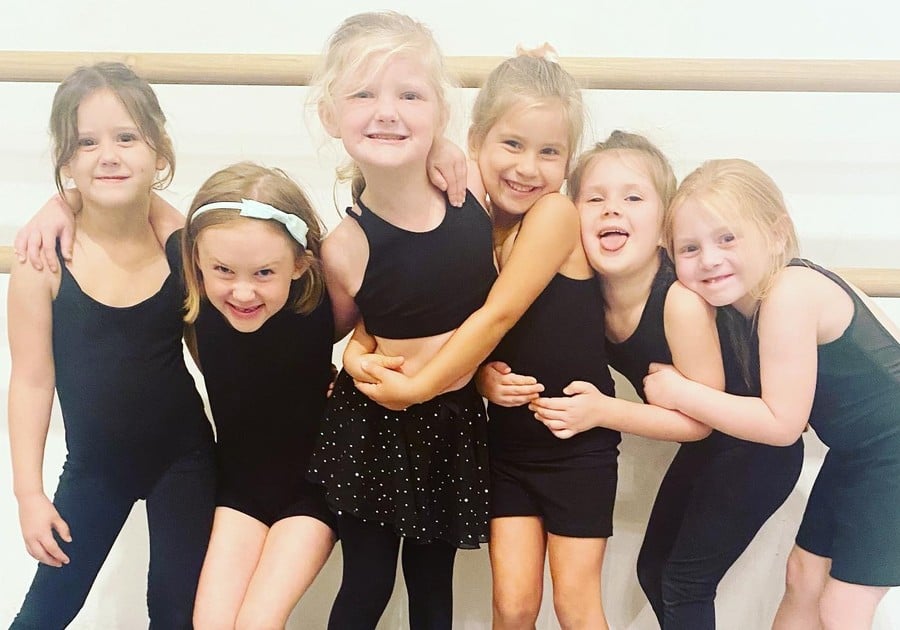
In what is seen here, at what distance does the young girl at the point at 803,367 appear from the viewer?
770 mm

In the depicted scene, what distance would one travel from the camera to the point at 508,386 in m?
0.83

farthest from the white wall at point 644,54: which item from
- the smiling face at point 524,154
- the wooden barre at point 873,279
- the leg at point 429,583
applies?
the leg at point 429,583

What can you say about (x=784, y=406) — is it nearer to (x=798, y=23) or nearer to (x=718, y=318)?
(x=718, y=318)

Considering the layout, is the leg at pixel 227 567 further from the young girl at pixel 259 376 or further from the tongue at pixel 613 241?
the tongue at pixel 613 241

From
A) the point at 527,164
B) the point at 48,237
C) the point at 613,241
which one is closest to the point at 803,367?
the point at 613,241

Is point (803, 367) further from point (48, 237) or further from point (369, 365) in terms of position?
point (48, 237)

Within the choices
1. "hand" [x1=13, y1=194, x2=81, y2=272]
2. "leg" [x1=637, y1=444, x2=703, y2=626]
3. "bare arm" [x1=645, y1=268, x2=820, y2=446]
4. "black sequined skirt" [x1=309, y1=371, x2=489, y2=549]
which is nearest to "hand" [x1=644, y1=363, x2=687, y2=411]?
"bare arm" [x1=645, y1=268, x2=820, y2=446]

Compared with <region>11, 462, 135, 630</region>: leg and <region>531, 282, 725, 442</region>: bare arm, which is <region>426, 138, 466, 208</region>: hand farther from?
<region>11, 462, 135, 630</region>: leg

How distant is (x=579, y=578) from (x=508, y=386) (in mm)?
235

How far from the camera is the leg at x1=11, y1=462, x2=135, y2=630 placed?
867 mm

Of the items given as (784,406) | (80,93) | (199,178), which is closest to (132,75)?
(80,93)

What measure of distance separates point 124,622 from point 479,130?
0.89 m

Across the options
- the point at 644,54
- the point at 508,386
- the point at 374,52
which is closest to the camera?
the point at 374,52

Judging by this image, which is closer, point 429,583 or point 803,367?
point 803,367
